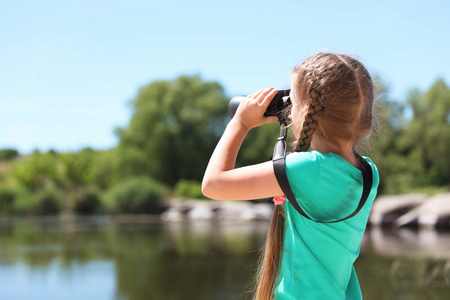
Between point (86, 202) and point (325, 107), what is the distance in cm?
2099

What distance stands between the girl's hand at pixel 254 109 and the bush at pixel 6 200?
22392 millimetres

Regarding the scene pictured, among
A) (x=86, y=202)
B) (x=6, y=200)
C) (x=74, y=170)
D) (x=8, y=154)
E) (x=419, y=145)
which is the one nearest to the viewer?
(x=419, y=145)

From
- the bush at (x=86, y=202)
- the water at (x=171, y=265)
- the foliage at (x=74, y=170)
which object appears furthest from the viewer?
the foliage at (x=74, y=170)

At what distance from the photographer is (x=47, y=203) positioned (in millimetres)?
20844

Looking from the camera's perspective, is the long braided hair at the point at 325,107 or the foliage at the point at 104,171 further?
the foliage at the point at 104,171

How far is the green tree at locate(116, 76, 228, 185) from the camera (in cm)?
2436

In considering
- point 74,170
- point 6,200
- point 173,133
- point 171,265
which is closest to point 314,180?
point 171,265

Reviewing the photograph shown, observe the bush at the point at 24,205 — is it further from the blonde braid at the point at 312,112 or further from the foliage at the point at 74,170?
the blonde braid at the point at 312,112

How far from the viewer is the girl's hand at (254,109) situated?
3.06 feet

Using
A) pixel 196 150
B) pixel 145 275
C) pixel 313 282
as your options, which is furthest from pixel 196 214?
pixel 313 282

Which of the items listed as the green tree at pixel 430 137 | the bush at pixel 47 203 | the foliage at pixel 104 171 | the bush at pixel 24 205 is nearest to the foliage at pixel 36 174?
the foliage at pixel 104 171

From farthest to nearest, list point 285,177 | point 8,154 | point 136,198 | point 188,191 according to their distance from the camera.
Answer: point 8,154, point 188,191, point 136,198, point 285,177

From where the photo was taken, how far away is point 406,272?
7.43 m

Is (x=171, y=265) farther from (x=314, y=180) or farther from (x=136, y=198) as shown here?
(x=136, y=198)
